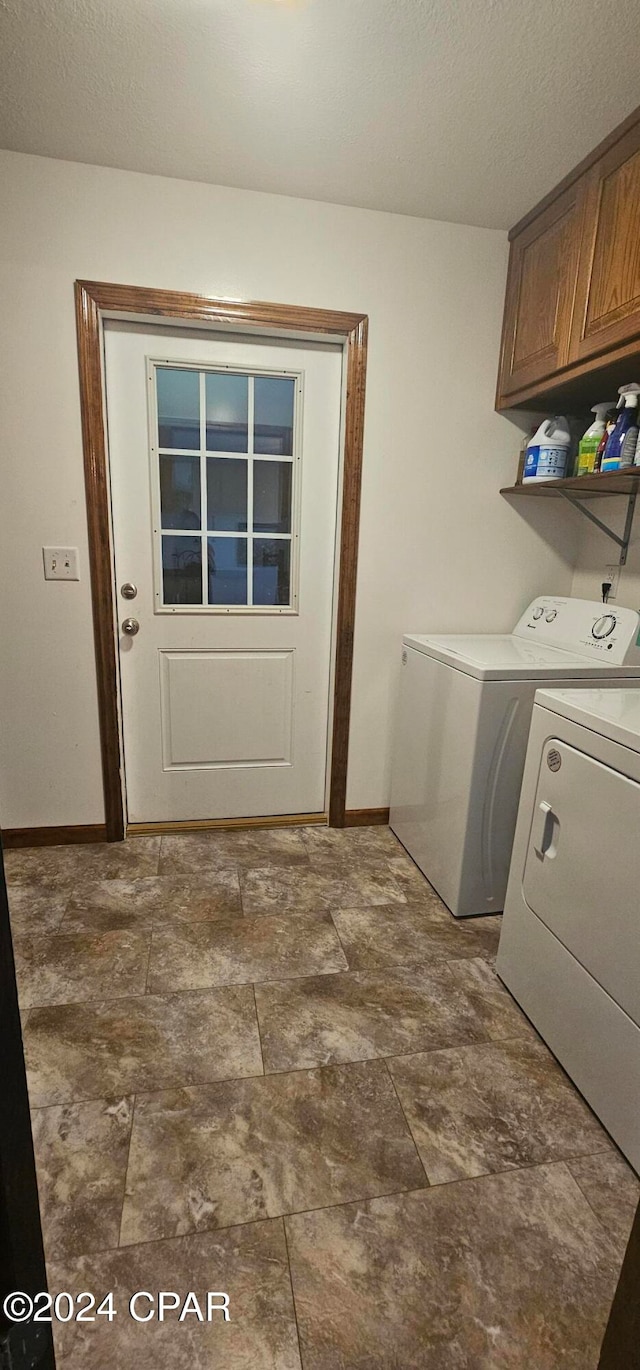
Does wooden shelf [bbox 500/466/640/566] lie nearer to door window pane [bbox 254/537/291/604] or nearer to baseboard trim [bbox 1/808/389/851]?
door window pane [bbox 254/537/291/604]

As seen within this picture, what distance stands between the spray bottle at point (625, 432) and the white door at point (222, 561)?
3.13 feet

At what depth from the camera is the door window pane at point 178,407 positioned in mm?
2025

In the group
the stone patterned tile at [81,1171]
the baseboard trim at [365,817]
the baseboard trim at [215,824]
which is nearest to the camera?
the stone patterned tile at [81,1171]

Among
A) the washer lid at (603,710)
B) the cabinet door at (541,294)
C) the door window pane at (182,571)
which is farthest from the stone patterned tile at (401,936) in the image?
the cabinet door at (541,294)

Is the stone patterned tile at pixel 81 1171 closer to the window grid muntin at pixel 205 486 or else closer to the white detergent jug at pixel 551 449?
the window grid muntin at pixel 205 486

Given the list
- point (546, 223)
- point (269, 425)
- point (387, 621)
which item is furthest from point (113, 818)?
point (546, 223)

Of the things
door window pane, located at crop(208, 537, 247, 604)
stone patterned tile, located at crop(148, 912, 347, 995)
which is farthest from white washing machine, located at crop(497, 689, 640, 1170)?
door window pane, located at crop(208, 537, 247, 604)

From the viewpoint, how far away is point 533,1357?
34.2 inches

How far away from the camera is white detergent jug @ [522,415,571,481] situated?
6.55ft

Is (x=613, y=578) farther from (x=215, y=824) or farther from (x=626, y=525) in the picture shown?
(x=215, y=824)

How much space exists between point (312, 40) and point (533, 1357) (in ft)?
8.34

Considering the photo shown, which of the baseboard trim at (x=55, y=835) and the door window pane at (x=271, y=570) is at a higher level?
the door window pane at (x=271, y=570)

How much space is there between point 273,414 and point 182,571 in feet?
2.20

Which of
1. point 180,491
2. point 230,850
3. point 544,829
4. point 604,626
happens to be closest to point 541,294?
point 604,626
